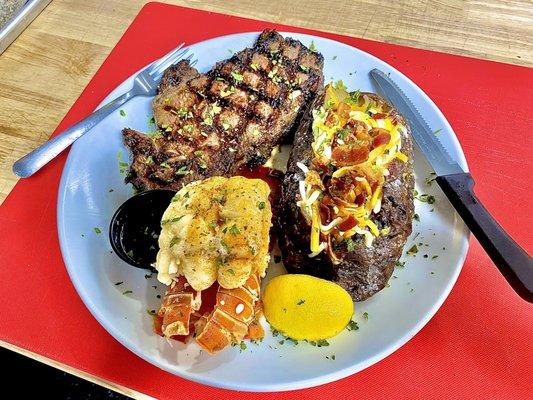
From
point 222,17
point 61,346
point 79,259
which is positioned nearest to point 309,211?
point 79,259

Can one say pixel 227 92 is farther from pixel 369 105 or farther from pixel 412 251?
pixel 412 251

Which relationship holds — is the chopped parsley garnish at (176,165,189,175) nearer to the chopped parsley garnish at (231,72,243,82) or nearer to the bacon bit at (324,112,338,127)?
the chopped parsley garnish at (231,72,243,82)

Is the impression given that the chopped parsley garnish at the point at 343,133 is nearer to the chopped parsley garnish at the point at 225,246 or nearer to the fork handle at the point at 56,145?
the chopped parsley garnish at the point at 225,246

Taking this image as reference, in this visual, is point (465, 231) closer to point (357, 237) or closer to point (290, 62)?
point (357, 237)

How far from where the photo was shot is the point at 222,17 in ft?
11.4

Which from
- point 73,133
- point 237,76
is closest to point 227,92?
point 237,76

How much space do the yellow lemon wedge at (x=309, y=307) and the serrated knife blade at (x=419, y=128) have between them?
81 centimetres

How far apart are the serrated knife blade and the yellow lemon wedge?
2.65 feet

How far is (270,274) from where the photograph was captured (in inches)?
92.6

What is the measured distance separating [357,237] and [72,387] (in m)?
1.74

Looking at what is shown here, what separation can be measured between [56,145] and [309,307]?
1610 mm

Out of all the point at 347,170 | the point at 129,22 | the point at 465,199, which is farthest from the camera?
the point at 129,22

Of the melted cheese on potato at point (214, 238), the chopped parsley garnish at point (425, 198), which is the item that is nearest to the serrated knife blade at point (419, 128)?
the chopped parsley garnish at point (425, 198)

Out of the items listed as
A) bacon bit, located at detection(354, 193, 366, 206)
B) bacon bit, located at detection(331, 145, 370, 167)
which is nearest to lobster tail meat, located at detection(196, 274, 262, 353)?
bacon bit, located at detection(354, 193, 366, 206)
